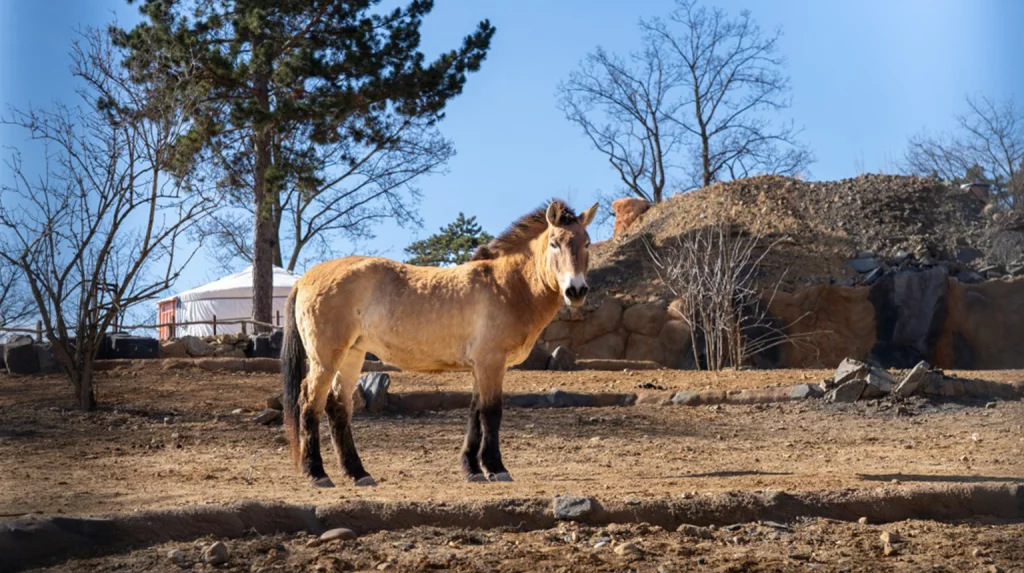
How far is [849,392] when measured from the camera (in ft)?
38.8

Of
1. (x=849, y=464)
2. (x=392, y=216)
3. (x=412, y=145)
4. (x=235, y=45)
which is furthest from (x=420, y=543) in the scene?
(x=392, y=216)

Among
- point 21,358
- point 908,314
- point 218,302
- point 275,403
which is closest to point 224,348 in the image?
point 21,358

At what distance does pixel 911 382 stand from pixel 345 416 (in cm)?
713

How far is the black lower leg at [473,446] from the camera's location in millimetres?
7762

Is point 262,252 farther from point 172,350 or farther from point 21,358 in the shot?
point 21,358

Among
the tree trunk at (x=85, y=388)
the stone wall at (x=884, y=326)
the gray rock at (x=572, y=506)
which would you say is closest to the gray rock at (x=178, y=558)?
the gray rock at (x=572, y=506)

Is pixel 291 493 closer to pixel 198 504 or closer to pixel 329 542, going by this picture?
pixel 198 504

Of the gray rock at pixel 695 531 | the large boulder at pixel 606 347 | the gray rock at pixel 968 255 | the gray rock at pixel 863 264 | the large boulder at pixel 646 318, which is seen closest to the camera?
the gray rock at pixel 695 531

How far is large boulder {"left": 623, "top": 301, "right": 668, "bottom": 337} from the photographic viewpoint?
927 inches

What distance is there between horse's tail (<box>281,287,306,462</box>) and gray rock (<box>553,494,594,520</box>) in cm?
324

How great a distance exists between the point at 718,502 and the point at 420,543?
1.72 metres

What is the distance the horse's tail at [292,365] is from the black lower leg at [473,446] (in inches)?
55.3

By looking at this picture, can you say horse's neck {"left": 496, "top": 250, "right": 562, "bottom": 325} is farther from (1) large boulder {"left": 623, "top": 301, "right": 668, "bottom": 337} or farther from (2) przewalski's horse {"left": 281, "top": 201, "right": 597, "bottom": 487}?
(1) large boulder {"left": 623, "top": 301, "right": 668, "bottom": 337}

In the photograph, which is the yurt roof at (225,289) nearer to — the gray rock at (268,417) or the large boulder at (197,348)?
the large boulder at (197,348)
